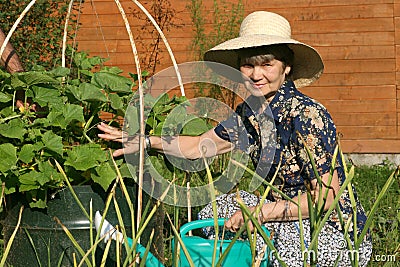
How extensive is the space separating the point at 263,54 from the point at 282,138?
293 millimetres

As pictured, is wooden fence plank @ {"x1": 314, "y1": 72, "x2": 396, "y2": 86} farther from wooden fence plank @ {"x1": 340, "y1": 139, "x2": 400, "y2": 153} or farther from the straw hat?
the straw hat

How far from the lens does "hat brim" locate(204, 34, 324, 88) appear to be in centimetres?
246

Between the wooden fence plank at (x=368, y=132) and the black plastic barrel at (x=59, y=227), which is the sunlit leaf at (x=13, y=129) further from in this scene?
the wooden fence plank at (x=368, y=132)

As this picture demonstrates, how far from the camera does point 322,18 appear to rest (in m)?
5.83

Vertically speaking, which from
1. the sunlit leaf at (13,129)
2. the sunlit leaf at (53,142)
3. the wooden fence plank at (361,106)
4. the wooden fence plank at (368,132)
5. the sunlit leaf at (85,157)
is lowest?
the wooden fence plank at (368,132)

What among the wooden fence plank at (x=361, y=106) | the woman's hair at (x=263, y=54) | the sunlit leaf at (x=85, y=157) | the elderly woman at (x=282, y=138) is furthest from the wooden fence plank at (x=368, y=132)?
the sunlit leaf at (x=85, y=157)

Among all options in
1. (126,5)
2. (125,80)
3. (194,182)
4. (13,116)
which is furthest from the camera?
(126,5)

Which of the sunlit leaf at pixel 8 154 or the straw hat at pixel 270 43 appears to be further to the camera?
the straw hat at pixel 270 43

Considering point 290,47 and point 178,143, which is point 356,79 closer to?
point 290,47

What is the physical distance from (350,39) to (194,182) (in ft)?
7.50

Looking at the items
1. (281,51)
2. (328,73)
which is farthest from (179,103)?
(328,73)

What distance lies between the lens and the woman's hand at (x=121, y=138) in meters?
2.31

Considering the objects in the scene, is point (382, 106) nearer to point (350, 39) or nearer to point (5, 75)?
point (350, 39)

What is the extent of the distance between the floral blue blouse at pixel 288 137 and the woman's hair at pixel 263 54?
4.1 inches
